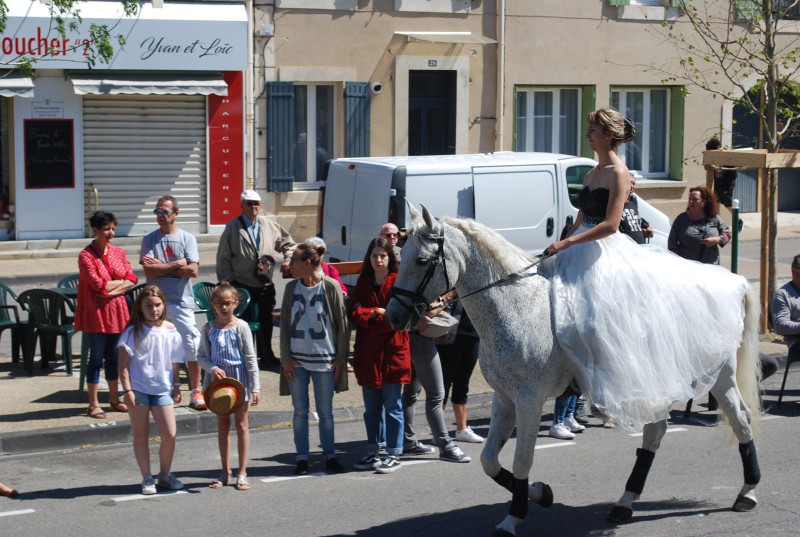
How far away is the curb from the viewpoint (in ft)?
30.7

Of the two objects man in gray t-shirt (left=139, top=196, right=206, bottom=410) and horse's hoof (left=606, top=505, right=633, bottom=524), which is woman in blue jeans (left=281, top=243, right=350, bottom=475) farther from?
horse's hoof (left=606, top=505, right=633, bottom=524)

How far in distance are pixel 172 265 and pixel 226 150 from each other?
11.4 metres

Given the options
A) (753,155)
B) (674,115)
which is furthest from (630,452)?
(674,115)

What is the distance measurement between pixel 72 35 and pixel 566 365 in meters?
15.3

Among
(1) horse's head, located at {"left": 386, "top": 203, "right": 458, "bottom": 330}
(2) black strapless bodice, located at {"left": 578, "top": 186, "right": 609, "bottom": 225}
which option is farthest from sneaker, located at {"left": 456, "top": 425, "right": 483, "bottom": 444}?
(1) horse's head, located at {"left": 386, "top": 203, "right": 458, "bottom": 330}

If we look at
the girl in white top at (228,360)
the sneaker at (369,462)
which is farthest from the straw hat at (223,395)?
the sneaker at (369,462)

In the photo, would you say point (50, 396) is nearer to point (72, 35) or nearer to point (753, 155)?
point (753, 155)

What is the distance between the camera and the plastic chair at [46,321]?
11.3m

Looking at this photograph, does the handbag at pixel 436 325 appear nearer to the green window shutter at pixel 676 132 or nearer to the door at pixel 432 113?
the door at pixel 432 113

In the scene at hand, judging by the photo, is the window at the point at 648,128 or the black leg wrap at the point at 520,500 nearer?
the black leg wrap at the point at 520,500

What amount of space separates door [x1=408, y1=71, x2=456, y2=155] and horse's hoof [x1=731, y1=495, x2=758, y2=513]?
647 inches

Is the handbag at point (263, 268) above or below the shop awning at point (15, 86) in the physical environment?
below

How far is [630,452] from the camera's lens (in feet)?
30.9

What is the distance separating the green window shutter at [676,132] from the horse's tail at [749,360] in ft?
59.7
